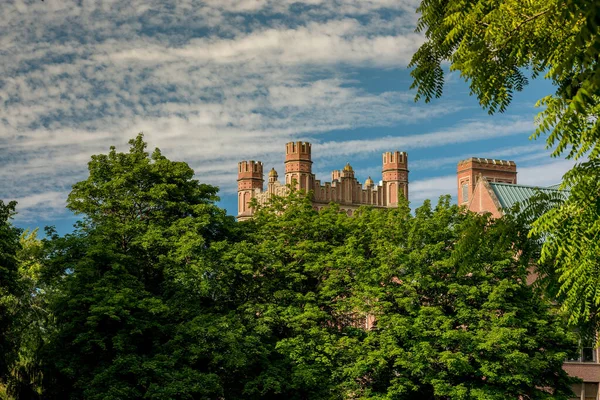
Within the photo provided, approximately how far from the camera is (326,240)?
42.2m

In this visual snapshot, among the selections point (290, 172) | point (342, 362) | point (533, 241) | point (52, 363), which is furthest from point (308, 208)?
point (290, 172)

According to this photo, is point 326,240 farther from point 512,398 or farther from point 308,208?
point 512,398

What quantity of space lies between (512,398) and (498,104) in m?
24.5

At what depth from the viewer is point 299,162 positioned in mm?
87812

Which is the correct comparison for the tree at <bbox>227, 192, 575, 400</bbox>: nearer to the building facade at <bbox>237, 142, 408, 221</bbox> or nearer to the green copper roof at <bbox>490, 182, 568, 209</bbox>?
the green copper roof at <bbox>490, 182, 568, 209</bbox>

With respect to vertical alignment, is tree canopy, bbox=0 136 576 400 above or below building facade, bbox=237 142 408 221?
below

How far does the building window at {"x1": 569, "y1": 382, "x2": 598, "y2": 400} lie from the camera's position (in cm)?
5062

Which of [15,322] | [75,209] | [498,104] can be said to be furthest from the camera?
[75,209]

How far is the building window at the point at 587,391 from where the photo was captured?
166 ft

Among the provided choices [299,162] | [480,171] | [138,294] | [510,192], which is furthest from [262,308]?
[480,171]

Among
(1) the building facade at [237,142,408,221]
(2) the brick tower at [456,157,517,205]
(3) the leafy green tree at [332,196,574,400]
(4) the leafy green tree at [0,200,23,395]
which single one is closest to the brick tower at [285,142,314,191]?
(1) the building facade at [237,142,408,221]

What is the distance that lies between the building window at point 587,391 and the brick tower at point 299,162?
140ft

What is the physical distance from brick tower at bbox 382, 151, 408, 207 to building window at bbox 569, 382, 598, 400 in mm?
46503

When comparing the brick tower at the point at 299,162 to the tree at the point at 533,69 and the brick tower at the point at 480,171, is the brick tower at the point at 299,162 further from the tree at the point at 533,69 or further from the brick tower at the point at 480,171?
the tree at the point at 533,69
